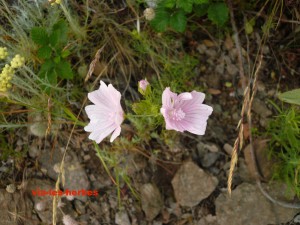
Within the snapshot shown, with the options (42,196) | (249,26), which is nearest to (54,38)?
(42,196)

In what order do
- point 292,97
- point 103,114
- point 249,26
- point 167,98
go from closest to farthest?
point 167,98 < point 103,114 < point 292,97 < point 249,26

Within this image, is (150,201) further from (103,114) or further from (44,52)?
(44,52)

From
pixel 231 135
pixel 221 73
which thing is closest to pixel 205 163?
pixel 231 135

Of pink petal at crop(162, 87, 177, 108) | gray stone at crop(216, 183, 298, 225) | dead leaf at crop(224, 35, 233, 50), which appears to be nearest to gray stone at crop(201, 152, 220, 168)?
gray stone at crop(216, 183, 298, 225)

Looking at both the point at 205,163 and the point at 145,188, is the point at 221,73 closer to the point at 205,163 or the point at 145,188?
the point at 205,163

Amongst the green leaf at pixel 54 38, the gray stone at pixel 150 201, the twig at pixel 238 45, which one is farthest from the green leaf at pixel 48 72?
the twig at pixel 238 45
